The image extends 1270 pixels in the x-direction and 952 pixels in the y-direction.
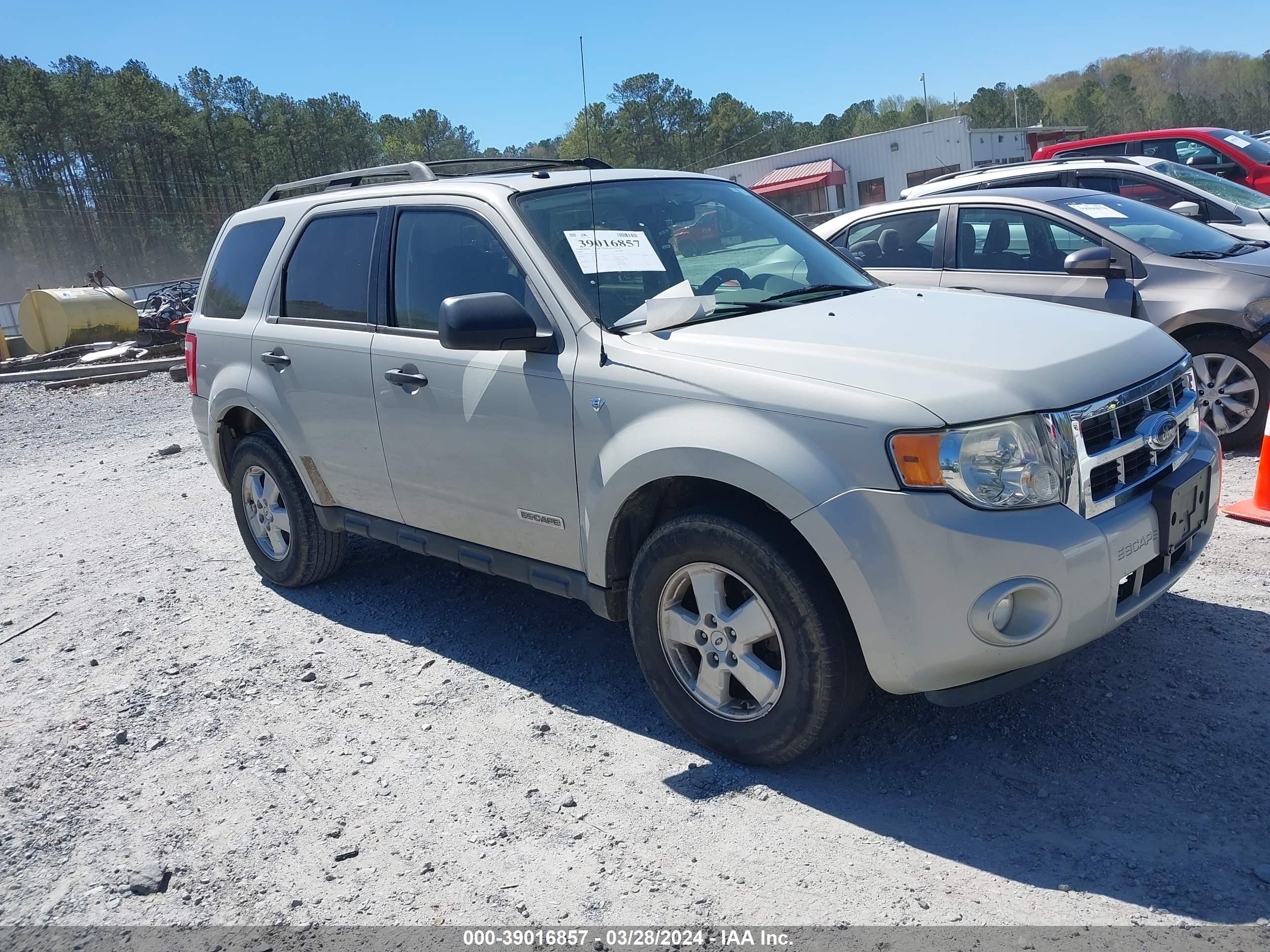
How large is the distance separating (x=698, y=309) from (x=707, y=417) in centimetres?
61

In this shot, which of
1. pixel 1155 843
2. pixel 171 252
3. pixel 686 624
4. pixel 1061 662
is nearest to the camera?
pixel 1155 843

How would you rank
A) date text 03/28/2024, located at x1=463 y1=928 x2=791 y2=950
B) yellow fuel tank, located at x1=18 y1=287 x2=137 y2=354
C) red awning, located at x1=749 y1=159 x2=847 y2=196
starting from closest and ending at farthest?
1. date text 03/28/2024, located at x1=463 y1=928 x2=791 y2=950
2. yellow fuel tank, located at x1=18 y1=287 x2=137 y2=354
3. red awning, located at x1=749 y1=159 x2=847 y2=196

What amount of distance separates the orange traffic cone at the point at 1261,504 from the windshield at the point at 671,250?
2.40 meters

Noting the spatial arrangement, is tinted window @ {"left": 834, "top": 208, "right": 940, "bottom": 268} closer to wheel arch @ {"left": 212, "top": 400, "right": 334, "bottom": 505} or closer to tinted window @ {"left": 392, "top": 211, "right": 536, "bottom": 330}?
tinted window @ {"left": 392, "top": 211, "right": 536, "bottom": 330}

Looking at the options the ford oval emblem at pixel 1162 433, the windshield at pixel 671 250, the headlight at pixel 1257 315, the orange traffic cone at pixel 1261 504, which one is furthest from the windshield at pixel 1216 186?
the ford oval emblem at pixel 1162 433

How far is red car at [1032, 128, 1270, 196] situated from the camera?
13.3 m

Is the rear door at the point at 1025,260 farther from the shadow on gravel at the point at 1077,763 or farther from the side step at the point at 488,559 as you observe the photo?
the side step at the point at 488,559

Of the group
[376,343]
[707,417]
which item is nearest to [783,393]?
[707,417]

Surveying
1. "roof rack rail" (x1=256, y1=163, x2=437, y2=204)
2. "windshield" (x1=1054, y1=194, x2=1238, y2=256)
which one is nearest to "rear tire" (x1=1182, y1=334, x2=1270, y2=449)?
"windshield" (x1=1054, y1=194, x2=1238, y2=256)

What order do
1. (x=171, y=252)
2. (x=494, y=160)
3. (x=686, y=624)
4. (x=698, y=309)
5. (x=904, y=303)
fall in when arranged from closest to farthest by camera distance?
(x=686, y=624)
(x=698, y=309)
(x=904, y=303)
(x=494, y=160)
(x=171, y=252)

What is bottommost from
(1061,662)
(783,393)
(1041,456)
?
(1061,662)

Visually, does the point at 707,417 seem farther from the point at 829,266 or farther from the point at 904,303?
the point at 829,266

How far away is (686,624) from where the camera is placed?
3.41 meters

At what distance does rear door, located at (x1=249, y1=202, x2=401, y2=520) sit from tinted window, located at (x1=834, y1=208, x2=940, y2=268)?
380 cm
